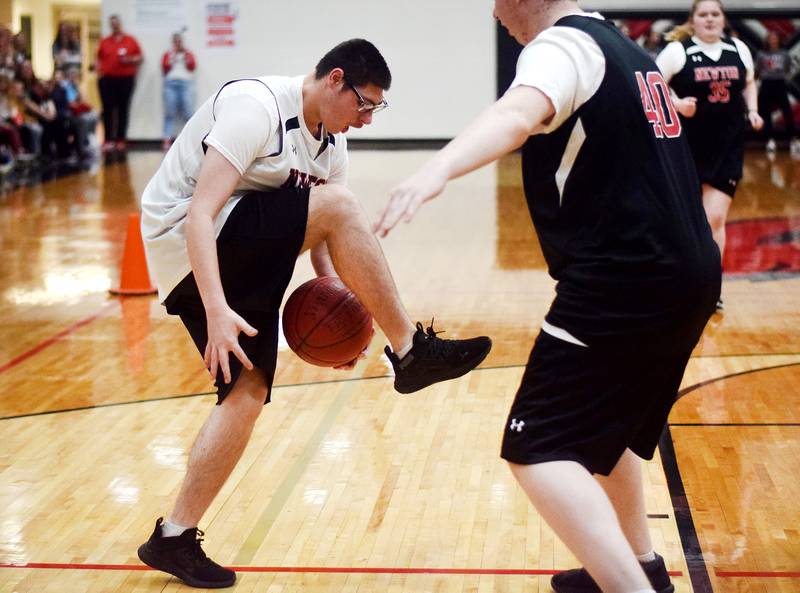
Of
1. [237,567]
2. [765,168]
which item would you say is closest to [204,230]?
[237,567]

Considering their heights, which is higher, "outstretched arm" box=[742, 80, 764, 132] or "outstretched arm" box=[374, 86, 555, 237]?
"outstretched arm" box=[374, 86, 555, 237]

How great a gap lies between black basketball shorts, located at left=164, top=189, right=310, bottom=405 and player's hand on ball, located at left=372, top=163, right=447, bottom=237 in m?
1.17

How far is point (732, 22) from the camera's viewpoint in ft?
59.6

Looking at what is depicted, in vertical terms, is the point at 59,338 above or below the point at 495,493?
Result: below

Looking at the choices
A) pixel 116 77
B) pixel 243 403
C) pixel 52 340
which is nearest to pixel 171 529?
pixel 243 403

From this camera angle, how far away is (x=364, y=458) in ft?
15.1

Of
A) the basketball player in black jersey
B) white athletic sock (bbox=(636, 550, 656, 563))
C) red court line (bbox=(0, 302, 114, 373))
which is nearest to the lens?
the basketball player in black jersey

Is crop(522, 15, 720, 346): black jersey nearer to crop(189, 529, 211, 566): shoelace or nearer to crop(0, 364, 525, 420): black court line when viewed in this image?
crop(189, 529, 211, 566): shoelace

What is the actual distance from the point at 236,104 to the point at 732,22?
16.3 meters

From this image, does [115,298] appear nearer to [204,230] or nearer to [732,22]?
[204,230]

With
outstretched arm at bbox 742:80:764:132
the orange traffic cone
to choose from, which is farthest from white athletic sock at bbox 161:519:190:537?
outstretched arm at bbox 742:80:764:132

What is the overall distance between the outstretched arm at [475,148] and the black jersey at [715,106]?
15.1 ft

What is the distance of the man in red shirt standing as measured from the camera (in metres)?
18.5

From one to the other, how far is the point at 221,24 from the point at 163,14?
37.4 inches
